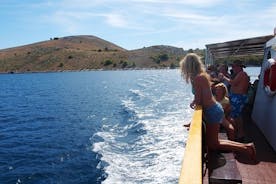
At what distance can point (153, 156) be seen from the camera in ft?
39.8

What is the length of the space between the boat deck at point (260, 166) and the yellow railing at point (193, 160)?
26.8 inches

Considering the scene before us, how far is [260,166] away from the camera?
229 inches

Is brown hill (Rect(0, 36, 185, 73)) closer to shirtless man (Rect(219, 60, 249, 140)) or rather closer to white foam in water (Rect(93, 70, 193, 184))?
white foam in water (Rect(93, 70, 193, 184))

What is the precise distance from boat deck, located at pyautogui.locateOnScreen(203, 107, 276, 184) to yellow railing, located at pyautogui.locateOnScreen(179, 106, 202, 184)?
681 millimetres

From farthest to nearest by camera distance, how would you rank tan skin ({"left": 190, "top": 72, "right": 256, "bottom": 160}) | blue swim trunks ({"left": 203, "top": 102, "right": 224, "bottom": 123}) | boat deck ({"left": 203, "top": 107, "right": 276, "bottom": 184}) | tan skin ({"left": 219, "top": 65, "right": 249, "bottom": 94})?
tan skin ({"left": 219, "top": 65, "right": 249, "bottom": 94}), boat deck ({"left": 203, "top": 107, "right": 276, "bottom": 184}), blue swim trunks ({"left": 203, "top": 102, "right": 224, "bottom": 123}), tan skin ({"left": 190, "top": 72, "right": 256, "bottom": 160})

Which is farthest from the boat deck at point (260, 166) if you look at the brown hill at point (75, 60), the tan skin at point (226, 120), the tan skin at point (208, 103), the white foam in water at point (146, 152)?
the brown hill at point (75, 60)

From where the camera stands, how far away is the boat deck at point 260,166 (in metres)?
5.22

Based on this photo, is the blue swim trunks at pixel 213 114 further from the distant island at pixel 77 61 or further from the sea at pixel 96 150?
the distant island at pixel 77 61

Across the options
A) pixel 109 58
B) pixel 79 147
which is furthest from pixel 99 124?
pixel 109 58

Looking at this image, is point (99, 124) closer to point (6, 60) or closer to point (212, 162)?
point (212, 162)

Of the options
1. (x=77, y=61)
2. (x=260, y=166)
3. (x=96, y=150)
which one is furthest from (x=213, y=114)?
(x=77, y=61)

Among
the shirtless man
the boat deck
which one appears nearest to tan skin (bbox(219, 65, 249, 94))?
the shirtless man

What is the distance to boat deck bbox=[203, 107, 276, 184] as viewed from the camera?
17.1 ft

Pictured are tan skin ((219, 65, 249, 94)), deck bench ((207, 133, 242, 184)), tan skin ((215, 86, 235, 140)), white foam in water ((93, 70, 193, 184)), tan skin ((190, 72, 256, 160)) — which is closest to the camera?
deck bench ((207, 133, 242, 184))
